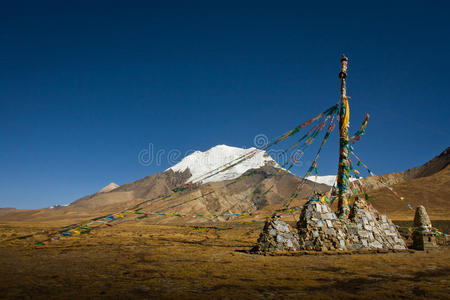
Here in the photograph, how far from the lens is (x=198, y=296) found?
4.48m

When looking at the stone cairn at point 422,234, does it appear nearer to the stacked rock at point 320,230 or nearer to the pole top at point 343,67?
the stacked rock at point 320,230

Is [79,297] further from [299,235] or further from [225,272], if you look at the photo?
[299,235]

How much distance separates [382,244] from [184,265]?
799 cm

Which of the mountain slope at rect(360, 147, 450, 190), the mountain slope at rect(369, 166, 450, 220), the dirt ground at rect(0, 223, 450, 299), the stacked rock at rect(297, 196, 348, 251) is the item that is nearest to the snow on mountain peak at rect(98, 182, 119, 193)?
the mountain slope at rect(360, 147, 450, 190)

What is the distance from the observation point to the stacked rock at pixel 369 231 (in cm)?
1052

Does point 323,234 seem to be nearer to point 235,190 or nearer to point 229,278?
point 229,278

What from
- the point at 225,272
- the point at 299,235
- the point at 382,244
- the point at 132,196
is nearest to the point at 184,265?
the point at 225,272

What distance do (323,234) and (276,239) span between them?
70.9 inches

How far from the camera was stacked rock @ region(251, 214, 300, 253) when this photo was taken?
10.1 m

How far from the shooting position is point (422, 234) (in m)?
Result: 11.4

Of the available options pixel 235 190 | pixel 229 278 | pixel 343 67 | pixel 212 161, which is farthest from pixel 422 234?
pixel 212 161

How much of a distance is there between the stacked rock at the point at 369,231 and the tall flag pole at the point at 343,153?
1.51ft

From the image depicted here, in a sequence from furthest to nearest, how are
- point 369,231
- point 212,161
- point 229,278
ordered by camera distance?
point 212,161 < point 369,231 < point 229,278

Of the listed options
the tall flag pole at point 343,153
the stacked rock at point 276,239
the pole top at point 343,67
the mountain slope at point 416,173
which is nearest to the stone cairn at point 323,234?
the stacked rock at point 276,239
